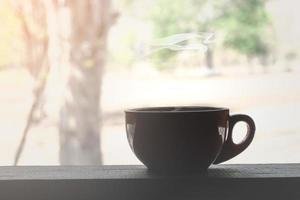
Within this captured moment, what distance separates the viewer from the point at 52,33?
1164mm

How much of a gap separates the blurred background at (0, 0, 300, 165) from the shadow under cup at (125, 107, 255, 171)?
14.2 inches

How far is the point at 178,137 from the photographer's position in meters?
0.53

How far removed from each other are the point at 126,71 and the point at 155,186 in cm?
58

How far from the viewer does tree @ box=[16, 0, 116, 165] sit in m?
1.16

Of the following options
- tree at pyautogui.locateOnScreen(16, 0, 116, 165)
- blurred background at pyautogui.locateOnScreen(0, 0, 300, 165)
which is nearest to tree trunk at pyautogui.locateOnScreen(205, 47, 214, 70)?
blurred background at pyautogui.locateOnScreen(0, 0, 300, 165)

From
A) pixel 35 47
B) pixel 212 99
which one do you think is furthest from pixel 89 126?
pixel 212 99

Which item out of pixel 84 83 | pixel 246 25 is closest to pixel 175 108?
pixel 246 25

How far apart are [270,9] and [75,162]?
57cm

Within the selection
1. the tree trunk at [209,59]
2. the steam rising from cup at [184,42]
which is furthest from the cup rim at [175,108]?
the tree trunk at [209,59]

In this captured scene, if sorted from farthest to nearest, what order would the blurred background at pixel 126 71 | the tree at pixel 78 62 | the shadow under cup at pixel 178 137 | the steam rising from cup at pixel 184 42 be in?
1. the tree at pixel 78 62
2. the blurred background at pixel 126 71
3. the steam rising from cup at pixel 184 42
4. the shadow under cup at pixel 178 137

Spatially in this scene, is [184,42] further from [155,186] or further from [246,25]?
[155,186]

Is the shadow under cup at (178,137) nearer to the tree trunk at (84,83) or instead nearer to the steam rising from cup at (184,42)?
the steam rising from cup at (184,42)

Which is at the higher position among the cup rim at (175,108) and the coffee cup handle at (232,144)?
the cup rim at (175,108)

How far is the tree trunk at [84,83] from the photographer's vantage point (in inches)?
46.3
